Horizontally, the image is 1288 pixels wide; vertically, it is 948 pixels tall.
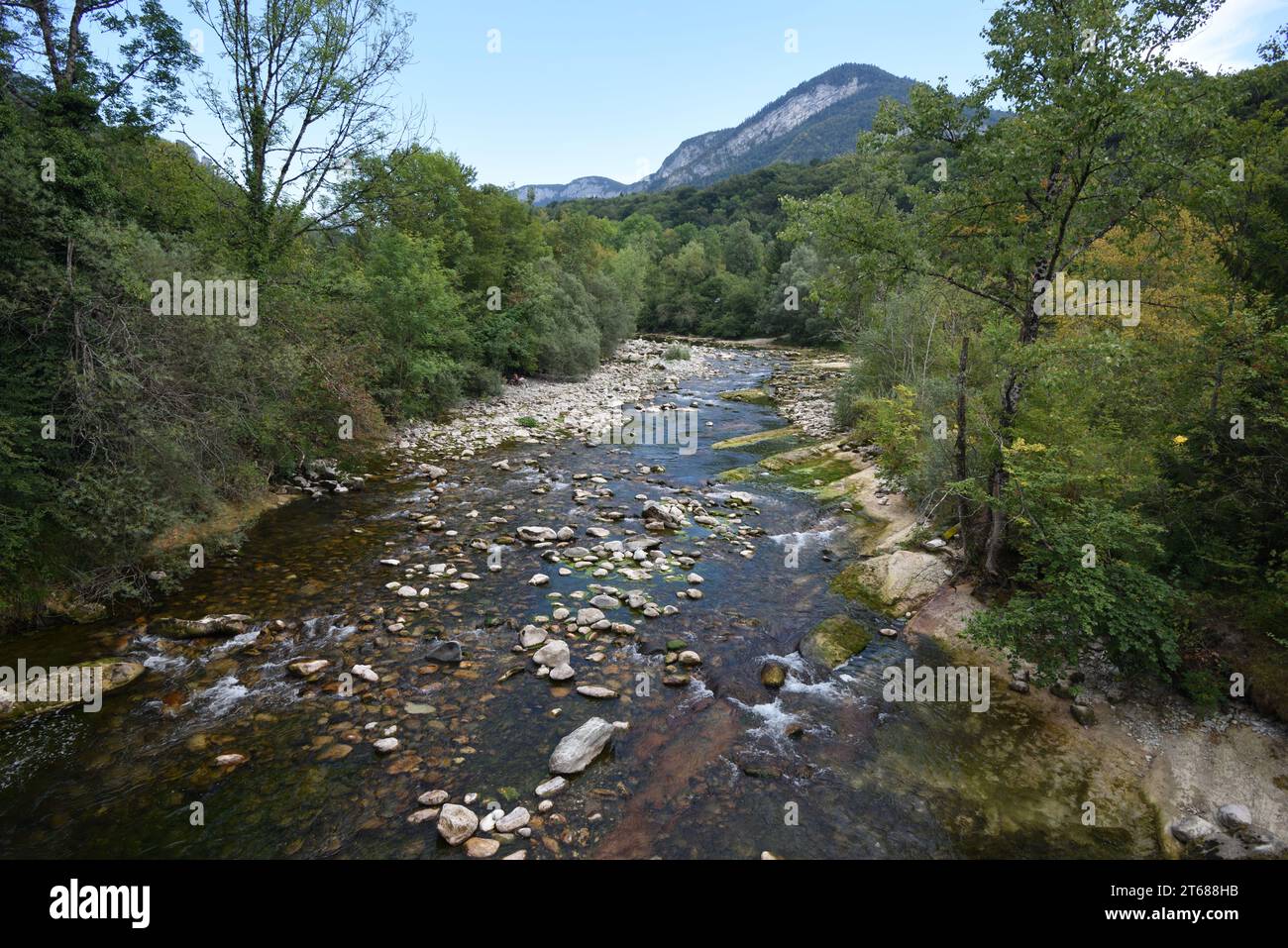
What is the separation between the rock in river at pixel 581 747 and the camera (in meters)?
5.88

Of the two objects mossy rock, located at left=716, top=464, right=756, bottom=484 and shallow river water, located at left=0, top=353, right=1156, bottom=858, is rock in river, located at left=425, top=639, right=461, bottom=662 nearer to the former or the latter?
shallow river water, located at left=0, top=353, right=1156, bottom=858

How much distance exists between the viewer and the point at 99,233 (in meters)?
7.77

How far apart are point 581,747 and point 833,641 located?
166 inches

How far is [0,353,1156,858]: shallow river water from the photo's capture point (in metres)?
5.14

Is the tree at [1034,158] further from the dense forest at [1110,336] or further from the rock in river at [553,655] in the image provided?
the rock in river at [553,655]

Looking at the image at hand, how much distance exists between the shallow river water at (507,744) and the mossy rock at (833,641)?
0.17 metres

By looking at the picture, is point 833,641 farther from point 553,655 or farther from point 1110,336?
point 1110,336

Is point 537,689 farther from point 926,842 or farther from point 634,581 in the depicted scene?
point 926,842

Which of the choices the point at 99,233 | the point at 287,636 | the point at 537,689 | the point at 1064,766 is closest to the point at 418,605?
the point at 287,636

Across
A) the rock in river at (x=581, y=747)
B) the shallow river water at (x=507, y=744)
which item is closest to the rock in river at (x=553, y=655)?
the shallow river water at (x=507, y=744)

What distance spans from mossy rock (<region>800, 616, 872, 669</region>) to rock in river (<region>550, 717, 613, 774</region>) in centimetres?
332

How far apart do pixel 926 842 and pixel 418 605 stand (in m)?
7.43

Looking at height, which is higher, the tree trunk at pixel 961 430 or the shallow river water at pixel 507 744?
the tree trunk at pixel 961 430

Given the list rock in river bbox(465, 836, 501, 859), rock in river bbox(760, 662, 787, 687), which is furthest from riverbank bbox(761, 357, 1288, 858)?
rock in river bbox(465, 836, 501, 859)
